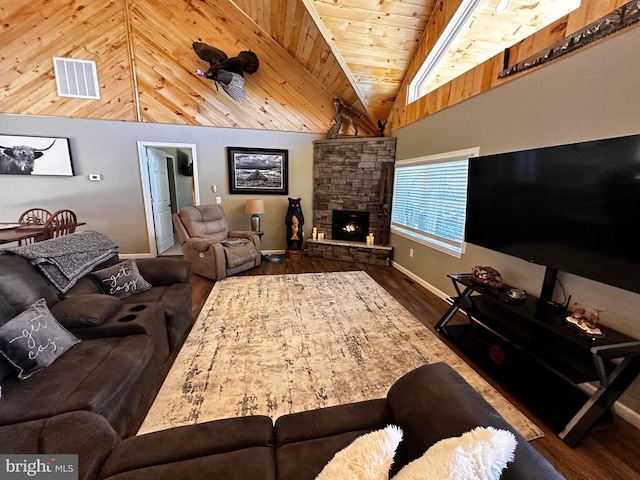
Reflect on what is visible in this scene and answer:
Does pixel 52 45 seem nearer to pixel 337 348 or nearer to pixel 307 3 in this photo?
pixel 307 3

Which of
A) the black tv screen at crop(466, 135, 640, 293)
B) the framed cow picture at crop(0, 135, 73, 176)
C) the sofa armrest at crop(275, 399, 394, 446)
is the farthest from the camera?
the framed cow picture at crop(0, 135, 73, 176)

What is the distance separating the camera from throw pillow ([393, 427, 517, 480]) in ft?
1.75

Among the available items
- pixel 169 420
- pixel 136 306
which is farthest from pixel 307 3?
pixel 169 420

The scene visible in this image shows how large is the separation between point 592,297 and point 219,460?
2.39m

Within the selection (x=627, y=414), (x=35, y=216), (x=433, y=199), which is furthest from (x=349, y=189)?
(x=35, y=216)

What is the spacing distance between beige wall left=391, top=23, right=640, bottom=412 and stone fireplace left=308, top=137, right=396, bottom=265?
1.49 m

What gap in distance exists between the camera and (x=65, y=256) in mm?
1955

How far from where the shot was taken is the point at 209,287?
11.6 ft

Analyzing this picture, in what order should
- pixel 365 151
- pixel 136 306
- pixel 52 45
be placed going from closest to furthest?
pixel 136 306, pixel 52 45, pixel 365 151

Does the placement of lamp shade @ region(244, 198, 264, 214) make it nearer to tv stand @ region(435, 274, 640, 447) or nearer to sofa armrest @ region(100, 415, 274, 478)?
tv stand @ region(435, 274, 640, 447)

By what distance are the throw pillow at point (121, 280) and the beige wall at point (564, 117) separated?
3225mm

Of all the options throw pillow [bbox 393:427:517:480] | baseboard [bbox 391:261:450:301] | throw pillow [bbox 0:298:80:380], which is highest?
throw pillow [bbox 393:427:517:480]

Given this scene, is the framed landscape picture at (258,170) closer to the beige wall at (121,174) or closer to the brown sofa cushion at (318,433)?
the beige wall at (121,174)

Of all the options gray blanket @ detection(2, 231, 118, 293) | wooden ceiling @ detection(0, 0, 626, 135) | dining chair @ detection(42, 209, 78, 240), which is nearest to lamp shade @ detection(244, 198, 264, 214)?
wooden ceiling @ detection(0, 0, 626, 135)
